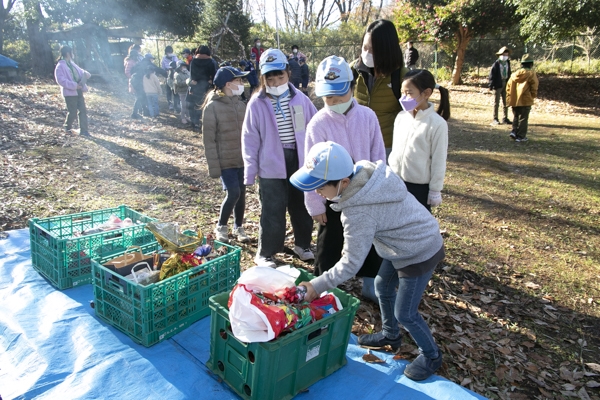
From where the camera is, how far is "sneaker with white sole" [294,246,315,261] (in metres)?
4.45

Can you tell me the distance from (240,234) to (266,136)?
1.44 m

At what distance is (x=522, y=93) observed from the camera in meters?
→ 9.60

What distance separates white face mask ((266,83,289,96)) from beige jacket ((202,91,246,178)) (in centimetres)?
88

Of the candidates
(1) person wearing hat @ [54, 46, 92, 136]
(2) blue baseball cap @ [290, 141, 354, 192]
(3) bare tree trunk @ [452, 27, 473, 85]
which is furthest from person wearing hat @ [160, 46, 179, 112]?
(2) blue baseball cap @ [290, 141, 354, 192]

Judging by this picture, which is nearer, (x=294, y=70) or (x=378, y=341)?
(x=378, y=341)

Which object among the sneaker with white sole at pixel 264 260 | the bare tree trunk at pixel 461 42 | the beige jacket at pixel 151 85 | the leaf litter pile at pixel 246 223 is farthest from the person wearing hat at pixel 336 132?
the bare tree trunk at pixel 461 42

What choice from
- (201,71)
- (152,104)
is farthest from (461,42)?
(152,104)

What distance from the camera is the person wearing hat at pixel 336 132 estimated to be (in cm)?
311

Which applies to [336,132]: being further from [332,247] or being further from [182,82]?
[182,82]

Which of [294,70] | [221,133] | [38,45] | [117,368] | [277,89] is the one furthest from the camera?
[38,45]

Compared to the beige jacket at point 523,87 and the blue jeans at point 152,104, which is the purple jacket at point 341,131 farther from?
the blue jeans at point 152,104

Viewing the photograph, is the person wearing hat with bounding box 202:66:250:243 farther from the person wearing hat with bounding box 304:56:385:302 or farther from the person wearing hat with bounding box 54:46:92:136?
the person wearing hat with bounding box 54:46:92:136

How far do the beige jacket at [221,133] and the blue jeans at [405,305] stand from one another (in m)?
2.18

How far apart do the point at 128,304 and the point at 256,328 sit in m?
1.10
